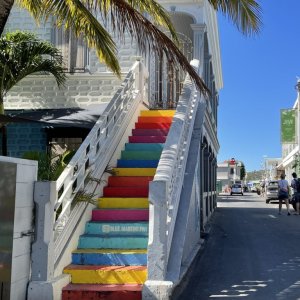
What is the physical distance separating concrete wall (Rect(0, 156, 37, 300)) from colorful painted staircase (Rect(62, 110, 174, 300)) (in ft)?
2.12

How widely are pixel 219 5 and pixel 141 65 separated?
165 inches

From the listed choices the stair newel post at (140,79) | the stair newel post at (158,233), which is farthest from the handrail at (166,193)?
the stair newel post at (140,79)

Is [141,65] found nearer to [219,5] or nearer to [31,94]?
[31,94]

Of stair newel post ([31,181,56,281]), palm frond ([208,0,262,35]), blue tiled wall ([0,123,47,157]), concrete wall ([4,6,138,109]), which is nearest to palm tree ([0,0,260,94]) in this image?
palm frond ([208,0,262,35])

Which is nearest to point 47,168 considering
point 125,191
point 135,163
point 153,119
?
point 125,191

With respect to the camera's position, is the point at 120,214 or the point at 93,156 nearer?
the point at 120,214

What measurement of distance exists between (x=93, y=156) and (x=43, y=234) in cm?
236

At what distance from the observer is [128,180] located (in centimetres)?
874

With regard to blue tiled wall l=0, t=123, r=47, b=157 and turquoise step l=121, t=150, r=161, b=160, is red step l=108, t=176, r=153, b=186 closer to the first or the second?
turquoise step l=121, t=150, r=161, b=160

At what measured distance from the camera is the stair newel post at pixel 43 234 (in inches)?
230

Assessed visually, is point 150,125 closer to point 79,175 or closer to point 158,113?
point 158,113

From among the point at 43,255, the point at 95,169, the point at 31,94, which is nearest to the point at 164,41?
the point at 95,169

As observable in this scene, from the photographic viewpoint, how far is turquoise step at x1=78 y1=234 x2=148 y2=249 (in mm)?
6957

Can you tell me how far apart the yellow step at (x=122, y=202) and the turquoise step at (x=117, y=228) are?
0.68 metres
